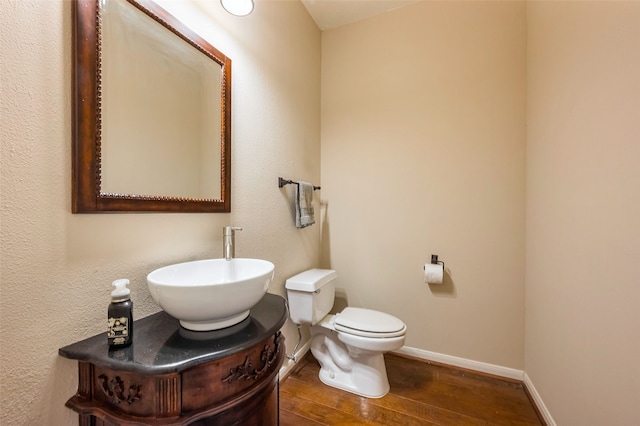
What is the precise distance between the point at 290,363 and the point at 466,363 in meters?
1.29

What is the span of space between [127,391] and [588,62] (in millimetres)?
2012

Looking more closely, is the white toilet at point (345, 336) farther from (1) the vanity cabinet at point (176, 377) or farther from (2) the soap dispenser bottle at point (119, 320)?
(2) the soap dispenser bottle at point (119, 320)

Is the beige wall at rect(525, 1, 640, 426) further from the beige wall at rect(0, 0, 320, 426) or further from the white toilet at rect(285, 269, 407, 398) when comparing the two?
the beige wall at rect(0, 0, 320, 426)

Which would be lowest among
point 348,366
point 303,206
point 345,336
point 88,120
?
point 348,366

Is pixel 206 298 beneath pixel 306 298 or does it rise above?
above

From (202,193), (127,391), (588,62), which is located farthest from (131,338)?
(588,62)

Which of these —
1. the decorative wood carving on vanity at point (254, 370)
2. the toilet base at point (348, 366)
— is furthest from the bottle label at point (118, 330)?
the toilet base at point (348, 366)

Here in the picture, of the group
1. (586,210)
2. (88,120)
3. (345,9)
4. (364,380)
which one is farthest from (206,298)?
(345,9)

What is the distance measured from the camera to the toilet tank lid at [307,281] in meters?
1.65

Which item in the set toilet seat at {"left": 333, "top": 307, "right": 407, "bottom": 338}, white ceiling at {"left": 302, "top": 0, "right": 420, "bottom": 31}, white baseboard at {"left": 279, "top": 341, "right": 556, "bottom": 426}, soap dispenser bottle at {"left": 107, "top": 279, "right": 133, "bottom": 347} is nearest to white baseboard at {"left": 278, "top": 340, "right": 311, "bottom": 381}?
white baseboard at {"left": 279, "top": 341, "right": 556, "bottom": 426}

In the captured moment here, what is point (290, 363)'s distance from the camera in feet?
5.97

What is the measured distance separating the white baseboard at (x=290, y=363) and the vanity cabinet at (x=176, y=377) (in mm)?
971

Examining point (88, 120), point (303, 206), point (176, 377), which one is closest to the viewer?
point (176, 377)

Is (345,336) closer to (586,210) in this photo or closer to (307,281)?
(307,281)
